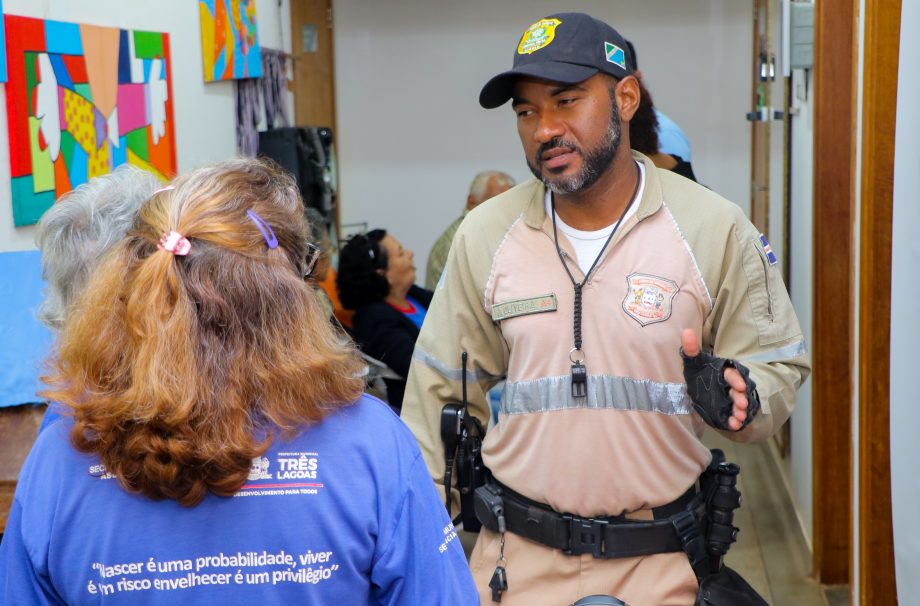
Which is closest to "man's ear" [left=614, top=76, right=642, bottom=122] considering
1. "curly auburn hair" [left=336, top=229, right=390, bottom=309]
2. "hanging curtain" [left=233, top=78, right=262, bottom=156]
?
"curly auburn hair" [left=336, top=229, right=390, bottom=309]

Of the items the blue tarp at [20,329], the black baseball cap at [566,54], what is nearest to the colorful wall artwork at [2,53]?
the blue tarp at [20,329]

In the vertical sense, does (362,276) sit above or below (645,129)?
below

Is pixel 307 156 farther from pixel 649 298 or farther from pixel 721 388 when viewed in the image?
pixel 721 388

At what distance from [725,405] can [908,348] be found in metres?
0.39

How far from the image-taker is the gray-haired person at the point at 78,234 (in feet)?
5.51

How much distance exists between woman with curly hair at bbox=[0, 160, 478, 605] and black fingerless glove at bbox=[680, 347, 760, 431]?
64 cm

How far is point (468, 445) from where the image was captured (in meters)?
2.02

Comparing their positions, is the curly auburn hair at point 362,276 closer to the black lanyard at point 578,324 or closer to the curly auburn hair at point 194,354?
the black lanyard at point 578,324

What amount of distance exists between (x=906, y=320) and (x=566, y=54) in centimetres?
77

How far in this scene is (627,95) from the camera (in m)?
→ 2.01

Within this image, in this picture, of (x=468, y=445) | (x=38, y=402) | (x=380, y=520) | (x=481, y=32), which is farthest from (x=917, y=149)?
(x=481, y=32)

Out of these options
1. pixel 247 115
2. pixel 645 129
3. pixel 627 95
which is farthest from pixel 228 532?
pixel 247 115

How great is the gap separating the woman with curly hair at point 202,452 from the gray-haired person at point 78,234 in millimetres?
513

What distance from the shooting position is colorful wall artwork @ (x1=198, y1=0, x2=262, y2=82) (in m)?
4.36
